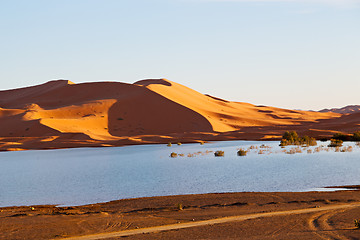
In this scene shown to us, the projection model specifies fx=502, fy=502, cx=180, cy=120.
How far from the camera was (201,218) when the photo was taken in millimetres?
14078

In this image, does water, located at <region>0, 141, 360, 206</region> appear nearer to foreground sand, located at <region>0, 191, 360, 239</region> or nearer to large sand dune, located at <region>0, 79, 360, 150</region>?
foreground sand, located at <region>0, 191, 360, 239</region>

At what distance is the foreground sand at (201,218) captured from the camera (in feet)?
39.4

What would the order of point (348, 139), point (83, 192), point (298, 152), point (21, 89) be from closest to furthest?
point (83, 192), point (298, 152), point (348, 139), point (21, 89)

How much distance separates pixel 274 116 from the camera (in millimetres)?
115688

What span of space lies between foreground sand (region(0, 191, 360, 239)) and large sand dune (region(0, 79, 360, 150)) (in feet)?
154

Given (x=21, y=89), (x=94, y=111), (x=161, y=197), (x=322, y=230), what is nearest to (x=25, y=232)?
(x=161, y=197)

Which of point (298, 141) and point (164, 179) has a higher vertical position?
point (298, 141)

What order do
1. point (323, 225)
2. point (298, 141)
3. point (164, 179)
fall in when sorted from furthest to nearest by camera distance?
point (298, 141) → point (164, 179) → point (323, 225)

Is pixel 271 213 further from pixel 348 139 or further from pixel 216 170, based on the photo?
pixel 348 139

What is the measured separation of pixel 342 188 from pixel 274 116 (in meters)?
97.1

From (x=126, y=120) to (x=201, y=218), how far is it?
74.2 m

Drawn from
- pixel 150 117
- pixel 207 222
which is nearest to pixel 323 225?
pixel 207 222

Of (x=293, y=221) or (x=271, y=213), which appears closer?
(x=293, y=221)

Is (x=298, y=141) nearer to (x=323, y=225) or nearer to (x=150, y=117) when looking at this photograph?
(x=323, y=225)
